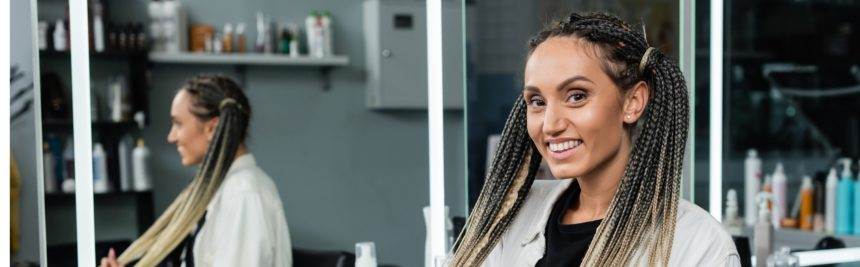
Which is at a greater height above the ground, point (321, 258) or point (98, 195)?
point (98, 195)

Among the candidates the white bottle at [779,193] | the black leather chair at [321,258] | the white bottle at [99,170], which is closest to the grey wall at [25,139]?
the white bottle at [99,170]

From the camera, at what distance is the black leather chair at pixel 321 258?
1874 mm

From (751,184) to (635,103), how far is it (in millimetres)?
1978

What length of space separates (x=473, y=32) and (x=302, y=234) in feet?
2.38

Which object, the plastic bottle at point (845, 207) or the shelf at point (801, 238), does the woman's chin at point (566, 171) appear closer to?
the shelf at point (801, 238)

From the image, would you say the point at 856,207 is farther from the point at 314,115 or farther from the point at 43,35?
the point at 43,35

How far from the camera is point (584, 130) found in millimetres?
1196

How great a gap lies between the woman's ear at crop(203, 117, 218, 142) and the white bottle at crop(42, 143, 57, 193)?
307mm

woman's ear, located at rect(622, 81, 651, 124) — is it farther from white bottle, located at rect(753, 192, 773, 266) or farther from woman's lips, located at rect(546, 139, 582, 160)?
white bottle, located at rect(753, 192, 773, 266)

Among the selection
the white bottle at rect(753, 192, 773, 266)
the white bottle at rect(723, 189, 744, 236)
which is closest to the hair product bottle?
the white bottle at rect(723, 189, 744, 236)

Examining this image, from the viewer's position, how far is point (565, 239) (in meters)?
1.29

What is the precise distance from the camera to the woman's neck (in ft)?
4.14

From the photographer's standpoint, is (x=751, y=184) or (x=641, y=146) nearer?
(x=641, y=146)

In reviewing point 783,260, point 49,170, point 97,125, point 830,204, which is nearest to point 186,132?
point 97,125
